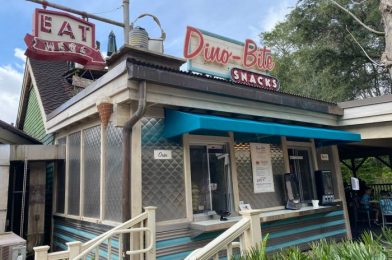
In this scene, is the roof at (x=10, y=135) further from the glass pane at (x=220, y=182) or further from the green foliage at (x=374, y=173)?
the green foliage at (x=374, y=173)

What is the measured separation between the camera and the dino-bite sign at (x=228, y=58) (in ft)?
21.4

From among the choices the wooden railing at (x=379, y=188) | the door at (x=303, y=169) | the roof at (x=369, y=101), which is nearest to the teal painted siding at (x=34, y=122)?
the door at (x=303, y=169)

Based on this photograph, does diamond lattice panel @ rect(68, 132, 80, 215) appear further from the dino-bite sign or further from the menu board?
the menu board

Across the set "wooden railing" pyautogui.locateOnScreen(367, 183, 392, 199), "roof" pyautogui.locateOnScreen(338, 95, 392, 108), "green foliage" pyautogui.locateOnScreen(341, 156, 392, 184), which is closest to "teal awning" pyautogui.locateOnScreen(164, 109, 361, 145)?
"roof" pyautogui.locateOnScreen(338, 95, 392, 108)

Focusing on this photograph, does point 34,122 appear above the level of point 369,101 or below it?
above

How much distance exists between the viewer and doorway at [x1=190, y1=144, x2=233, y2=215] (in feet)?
16.9

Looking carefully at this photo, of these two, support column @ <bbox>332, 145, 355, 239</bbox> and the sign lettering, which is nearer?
the sign lettering

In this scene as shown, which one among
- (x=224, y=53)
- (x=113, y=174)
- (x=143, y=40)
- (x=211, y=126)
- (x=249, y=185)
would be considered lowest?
(x=249, y=185)

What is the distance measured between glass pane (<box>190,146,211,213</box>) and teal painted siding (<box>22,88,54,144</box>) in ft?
15.3

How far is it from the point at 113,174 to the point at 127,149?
0.71 meters

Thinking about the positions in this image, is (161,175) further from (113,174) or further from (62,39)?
(62,39)

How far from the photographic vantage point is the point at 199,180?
17.1ft

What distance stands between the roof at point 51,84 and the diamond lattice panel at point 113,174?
4.01 metres

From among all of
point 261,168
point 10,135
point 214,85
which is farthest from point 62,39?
point 261,168
